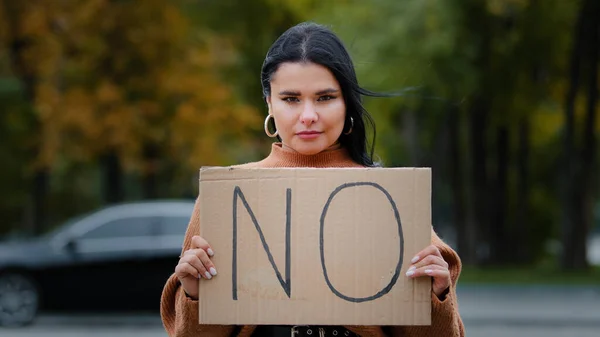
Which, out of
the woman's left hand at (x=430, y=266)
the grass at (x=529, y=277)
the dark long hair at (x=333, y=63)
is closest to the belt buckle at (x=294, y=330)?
the woman's left hand at (x=430, y=266)

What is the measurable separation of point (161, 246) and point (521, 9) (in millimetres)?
11051

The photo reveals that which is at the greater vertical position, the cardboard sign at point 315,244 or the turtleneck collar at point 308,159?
the turtleneck collar at point 308,159

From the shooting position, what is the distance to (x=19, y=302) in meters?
14.8

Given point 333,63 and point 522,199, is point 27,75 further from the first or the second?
point 333,63

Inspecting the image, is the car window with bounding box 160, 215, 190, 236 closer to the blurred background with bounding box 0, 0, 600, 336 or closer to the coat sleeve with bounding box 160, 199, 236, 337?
the blurred background with bounding box 0, 0, 600, 336

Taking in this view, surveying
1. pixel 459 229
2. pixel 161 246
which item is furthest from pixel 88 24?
pixel 459 229

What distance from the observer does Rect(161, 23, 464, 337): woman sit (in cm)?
293

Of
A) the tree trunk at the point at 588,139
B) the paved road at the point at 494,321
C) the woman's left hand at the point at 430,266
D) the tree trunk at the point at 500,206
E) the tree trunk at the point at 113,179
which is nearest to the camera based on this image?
the woman's left hand at the point at 430,266

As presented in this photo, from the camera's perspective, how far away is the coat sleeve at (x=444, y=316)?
2922 mm

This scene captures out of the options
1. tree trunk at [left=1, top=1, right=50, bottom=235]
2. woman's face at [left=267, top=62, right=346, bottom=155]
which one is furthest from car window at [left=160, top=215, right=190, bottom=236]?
woman's face at [left=267, top=62, right=346, bottom=155]

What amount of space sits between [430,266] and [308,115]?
18.8 inches

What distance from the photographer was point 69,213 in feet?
137

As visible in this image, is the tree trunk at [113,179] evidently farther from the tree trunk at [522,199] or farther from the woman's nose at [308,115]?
the woman's nose at [308,115]

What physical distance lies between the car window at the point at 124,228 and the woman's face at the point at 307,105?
1207 cm
